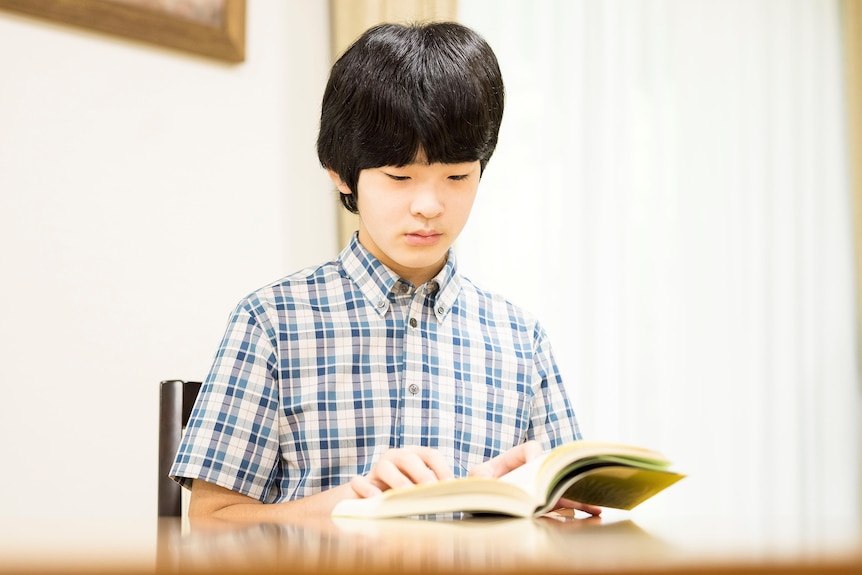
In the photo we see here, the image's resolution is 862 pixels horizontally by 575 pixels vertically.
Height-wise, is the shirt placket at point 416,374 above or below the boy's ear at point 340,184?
below

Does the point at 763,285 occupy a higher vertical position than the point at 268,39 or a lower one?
lower

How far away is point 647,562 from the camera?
1.17 ft

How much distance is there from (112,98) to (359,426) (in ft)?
3.46

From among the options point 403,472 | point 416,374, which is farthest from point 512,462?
point 416,374

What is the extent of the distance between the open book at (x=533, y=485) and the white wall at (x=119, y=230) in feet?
3.80

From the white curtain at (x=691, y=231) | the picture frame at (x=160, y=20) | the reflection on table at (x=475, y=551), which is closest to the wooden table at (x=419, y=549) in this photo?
the reflection on table at (x=475, y=551)

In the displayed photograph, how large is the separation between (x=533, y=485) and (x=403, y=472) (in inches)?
5.8

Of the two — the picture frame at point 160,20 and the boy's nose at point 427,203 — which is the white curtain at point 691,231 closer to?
the picture frame at point 160,20

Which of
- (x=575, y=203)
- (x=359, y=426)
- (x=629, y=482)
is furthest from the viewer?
(x=575, y=203)

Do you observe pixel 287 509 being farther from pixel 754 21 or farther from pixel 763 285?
pixel 754 21

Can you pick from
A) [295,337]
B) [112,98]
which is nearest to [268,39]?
[112,98]

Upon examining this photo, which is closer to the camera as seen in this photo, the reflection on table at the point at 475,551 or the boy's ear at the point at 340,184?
the reflection on table at the point at 475,551

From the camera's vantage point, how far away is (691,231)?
2.91 meters

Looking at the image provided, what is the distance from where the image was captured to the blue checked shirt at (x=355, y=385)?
108cm
